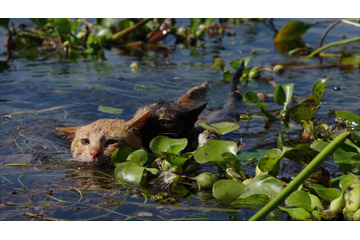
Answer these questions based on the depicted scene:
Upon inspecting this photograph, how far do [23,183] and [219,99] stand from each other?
119 inches

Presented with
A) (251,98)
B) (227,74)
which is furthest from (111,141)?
(227,74)

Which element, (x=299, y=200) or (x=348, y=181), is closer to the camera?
(x=299, y=200)

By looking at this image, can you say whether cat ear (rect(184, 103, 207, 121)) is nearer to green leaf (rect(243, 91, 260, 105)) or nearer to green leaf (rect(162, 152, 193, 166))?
green leaf (rect(243, 91, 260, 105))

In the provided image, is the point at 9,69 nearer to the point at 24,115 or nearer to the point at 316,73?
the point at 24,115

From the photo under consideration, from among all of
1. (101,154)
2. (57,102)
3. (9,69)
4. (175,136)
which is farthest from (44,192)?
(9,69)

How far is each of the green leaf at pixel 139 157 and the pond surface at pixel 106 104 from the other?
0.24 m

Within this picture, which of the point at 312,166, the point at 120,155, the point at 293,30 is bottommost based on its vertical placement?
the point at 120,155

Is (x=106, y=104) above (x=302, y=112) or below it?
below

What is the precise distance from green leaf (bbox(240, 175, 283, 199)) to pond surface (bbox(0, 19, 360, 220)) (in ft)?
0.47

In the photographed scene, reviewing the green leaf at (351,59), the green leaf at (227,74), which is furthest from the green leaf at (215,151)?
the green leaf at (351,59)

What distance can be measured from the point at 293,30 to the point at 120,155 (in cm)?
479

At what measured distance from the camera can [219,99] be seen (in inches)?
227

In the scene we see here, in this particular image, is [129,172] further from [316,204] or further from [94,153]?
[316,204]

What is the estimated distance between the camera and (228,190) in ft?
9.02
